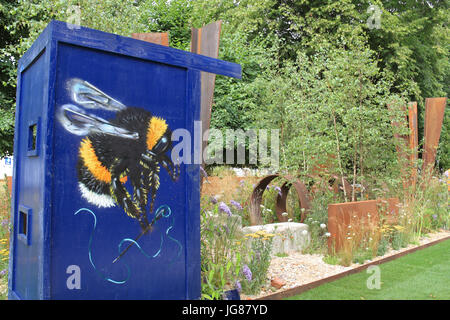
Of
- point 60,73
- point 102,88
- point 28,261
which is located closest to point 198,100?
point 102,88

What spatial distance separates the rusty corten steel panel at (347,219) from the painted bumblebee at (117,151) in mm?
3130

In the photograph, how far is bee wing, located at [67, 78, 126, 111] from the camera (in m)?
3.01

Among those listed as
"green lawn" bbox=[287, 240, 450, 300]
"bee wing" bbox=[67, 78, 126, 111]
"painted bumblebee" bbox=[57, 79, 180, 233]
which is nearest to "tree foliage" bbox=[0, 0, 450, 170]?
"bee wing" bbox=[67, 78, 126, 111]

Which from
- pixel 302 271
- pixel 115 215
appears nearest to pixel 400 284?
pixel 302 271

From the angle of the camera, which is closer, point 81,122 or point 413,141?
point 81,122

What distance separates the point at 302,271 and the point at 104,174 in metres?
3.05

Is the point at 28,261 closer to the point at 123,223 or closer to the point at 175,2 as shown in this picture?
the point at 123,223

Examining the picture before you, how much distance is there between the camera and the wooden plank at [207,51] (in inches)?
252

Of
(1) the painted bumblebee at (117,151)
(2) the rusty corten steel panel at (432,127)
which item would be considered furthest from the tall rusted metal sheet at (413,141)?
(1) the painted bumblebee at (117,151)

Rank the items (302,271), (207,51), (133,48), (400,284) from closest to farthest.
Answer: (133,48) < (400,284) < (302,271) < (207,51)

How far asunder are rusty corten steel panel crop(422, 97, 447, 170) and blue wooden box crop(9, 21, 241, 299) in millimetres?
8717

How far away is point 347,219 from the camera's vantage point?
5812 millimetres

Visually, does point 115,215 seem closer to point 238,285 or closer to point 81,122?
point 81,122
